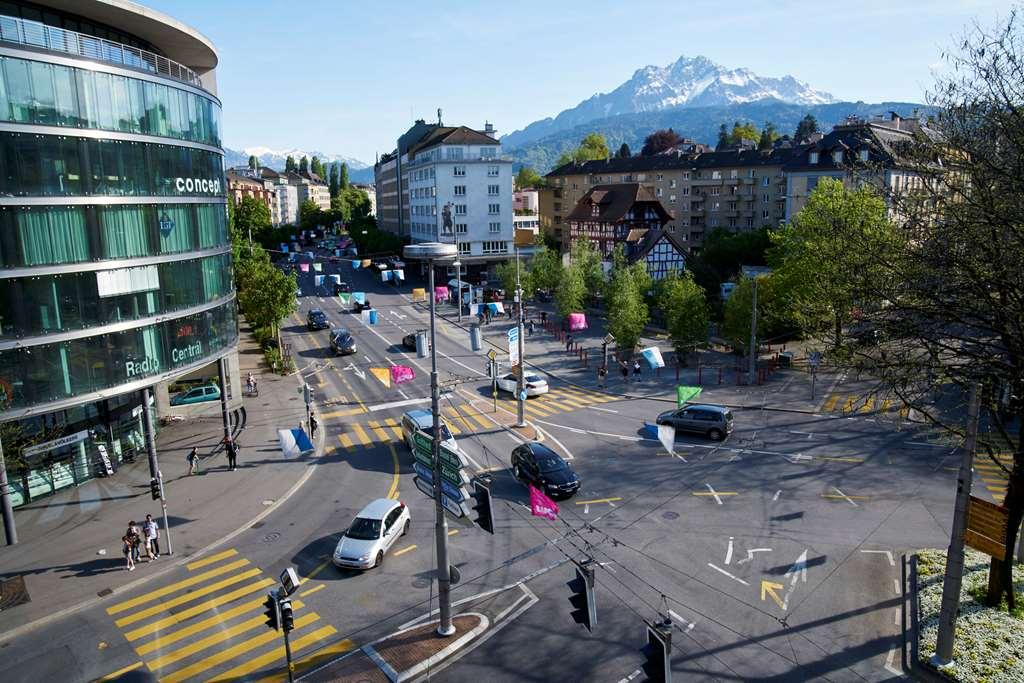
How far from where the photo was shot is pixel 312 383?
46562 millimetres

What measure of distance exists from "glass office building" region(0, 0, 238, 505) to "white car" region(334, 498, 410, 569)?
12215 mm

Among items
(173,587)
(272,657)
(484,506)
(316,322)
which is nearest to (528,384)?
(173,587)

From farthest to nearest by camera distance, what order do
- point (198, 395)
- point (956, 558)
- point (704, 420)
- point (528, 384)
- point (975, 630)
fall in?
point (528, 384)
point (198, 395)
point (704, 420)
point (975, 630)
point (956, 558)

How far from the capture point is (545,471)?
26.1m

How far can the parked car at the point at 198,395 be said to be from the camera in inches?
1558

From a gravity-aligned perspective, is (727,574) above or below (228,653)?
above

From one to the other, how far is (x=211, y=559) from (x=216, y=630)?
4.66m

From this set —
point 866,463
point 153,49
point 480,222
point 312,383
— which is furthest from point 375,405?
point 480,222

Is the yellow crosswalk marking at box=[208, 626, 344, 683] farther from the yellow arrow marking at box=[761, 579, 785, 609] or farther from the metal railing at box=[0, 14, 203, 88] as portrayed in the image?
the metal railing at box=[0, 14, 203, 88]

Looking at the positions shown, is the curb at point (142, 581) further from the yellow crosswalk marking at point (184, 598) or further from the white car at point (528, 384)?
the white car at point (528, 384)

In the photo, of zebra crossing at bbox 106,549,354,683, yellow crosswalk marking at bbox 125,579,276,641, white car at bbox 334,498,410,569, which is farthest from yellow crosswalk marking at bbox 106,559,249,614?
white car at bbox 334,498,410,569

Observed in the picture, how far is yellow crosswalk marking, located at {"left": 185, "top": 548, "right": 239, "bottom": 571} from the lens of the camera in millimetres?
22125

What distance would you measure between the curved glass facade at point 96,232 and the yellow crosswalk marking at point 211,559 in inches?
485

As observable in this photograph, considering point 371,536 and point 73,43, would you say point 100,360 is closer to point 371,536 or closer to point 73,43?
point 73,43
